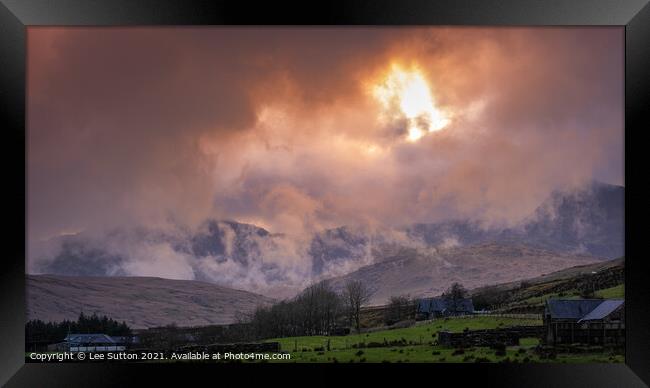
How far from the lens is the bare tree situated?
10766mm

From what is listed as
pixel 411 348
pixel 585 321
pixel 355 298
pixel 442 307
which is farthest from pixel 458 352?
pixel 585 321

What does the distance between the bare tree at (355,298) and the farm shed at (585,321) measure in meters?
3.02

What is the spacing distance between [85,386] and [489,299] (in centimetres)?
666

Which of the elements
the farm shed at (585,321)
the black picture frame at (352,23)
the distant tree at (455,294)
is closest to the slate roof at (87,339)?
the black picture frame at (352,23)

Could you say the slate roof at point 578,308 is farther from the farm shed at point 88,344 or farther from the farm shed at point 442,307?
the farm shed at point 88,344

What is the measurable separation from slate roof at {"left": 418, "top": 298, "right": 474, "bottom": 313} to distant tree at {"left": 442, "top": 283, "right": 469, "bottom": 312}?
2cm

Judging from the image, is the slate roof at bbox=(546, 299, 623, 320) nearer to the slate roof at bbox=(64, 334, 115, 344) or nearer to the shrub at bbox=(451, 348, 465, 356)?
the shrub at bbox=(451, 348, 465, 356)

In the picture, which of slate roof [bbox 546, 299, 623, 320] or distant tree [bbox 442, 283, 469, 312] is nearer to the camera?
slate roof [bbox 546, 299, 623, 320]

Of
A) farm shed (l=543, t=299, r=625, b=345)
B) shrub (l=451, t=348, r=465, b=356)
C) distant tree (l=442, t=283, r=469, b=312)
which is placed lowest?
shrub (l=451, t=348, r=465, b=356)

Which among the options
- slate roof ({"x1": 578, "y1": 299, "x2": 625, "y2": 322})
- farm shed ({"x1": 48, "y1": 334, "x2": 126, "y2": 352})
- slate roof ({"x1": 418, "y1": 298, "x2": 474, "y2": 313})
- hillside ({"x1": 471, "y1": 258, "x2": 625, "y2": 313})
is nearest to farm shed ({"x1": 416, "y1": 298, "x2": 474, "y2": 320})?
slate roof ({"x1": 418, "y1": 298, "x2": 474, "y2": 313})

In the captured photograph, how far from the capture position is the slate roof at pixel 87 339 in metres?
9.98

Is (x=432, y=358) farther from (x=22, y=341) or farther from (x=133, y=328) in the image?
(x=22, y=341)

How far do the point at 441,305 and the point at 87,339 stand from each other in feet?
19.4

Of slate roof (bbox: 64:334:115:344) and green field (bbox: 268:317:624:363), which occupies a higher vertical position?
slate roof (bbox: 64:334:115:344)
